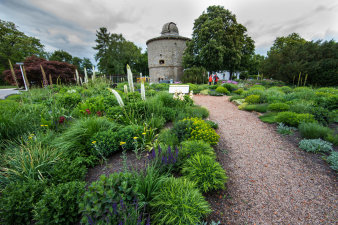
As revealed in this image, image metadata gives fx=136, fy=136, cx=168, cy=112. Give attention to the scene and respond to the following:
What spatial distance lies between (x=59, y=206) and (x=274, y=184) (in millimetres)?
2969

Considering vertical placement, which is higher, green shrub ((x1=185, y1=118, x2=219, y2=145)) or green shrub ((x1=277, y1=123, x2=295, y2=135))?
green shrub ((x1=185, y1=118, x2=219, y2=145))

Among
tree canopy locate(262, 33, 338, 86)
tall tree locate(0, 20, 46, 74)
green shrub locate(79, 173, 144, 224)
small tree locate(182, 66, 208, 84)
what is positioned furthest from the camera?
tall tree locate(0, 20, 46, 74)

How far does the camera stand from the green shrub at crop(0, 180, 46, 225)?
1.43m

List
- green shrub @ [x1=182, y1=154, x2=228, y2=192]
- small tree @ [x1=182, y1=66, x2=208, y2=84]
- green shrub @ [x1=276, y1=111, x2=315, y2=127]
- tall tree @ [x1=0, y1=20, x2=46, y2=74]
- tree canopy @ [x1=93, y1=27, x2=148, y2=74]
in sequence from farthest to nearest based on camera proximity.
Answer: tree canopy @ [x1=93, y1=27, x2=148, y2=74] < tall tree @ [x1=0, y1=20, x2=46, y2=74] < small tree @ [x1=182, y1=66, x2=208, y2=84] < green shrub @ [x1=276, y1=111, x2=315, y2=127] < green shrub @ [x1=182, y1=154, x2=228, y2=192]

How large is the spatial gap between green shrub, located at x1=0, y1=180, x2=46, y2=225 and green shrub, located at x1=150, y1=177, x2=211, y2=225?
1339 mm

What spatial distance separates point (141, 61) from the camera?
4541 centimetres

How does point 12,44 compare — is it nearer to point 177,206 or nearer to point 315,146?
point 177,206

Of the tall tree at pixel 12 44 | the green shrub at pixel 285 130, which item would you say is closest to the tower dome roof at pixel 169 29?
the tall tree at pixel 12 44

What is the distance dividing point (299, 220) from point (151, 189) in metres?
1.88

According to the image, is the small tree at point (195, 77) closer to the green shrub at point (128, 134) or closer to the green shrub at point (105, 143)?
the green shrub at point (128, 134)

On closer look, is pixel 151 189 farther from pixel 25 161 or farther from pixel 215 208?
pixel 25 161

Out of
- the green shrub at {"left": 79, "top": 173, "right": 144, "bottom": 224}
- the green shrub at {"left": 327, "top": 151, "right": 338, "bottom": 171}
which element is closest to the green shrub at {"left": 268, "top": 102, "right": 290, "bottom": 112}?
the green shrub at {"left": 327, "top": 151, "right": 338, "bottom": 171}

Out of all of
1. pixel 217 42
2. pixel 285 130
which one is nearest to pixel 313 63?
pixel 217 42

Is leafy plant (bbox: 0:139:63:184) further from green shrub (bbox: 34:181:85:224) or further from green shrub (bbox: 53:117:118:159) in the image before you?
green shrub (bbox: 34:181:85:224)
